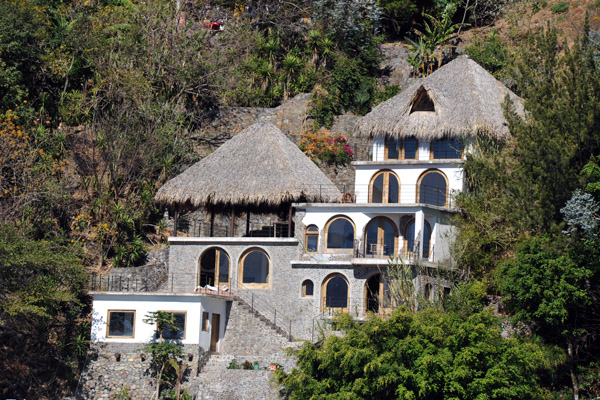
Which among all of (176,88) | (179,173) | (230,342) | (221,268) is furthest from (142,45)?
(230,342)

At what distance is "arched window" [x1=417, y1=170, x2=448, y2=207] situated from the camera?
38875 mm

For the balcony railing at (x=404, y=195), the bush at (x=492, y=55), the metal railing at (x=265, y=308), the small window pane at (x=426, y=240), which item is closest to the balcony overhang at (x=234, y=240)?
the metal railing at (x=265, y=308)

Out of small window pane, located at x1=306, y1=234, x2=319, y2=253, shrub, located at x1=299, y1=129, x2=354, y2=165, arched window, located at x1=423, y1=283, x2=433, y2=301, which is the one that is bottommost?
arched window, located at x1=423, y1=283, x2=433, y2=301

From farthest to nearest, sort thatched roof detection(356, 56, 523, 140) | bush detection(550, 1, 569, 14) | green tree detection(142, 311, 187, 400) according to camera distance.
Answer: bush detection(550, 1, 569, 14), thatched roof detection(356, 56, 523, 140), green tree detection(142, 311, 187, 400)

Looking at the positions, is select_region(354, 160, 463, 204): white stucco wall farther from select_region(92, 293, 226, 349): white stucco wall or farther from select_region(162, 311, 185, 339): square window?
select_region(162, 311, 185, 339): square window

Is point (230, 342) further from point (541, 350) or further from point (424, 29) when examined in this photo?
point (424, 29)

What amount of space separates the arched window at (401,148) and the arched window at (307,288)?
652 cm

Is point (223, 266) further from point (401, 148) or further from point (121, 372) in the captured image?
point (401, 148)

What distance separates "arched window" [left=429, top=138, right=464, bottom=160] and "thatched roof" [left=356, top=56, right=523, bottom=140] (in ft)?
1.19

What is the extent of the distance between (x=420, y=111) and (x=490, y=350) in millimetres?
13734

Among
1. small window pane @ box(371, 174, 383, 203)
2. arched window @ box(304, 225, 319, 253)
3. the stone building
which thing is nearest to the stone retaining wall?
the stone building

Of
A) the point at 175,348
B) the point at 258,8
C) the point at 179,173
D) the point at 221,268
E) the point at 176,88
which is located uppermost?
the point at 258,8

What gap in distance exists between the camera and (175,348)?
34.6 m

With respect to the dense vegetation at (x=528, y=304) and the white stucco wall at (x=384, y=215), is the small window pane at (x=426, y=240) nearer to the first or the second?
the white stucco wall at (x=384, y=215)
